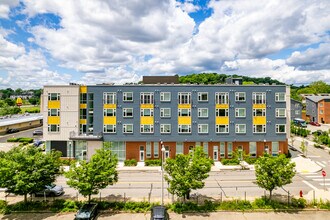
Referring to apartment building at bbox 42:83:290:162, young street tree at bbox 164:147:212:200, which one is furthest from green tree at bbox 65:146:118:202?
apartment building at bbox 42:83:290:162

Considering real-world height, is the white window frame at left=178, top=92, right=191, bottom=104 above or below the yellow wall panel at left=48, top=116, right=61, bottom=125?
above

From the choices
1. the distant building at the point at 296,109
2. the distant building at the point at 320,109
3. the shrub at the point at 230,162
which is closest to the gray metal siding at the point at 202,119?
the shrub at the point at 230,162

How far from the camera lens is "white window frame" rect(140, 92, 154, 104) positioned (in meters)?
46.1

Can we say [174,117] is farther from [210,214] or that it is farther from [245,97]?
[210,214]

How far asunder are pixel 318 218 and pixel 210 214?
33.8 ft

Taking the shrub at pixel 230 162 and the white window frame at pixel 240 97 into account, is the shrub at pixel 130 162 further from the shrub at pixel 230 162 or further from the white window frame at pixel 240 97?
the white window frame at pixel 240 97

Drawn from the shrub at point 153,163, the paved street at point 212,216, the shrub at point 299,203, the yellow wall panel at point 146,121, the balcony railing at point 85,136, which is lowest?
the paved street at point 212,216

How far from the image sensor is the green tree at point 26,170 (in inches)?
957

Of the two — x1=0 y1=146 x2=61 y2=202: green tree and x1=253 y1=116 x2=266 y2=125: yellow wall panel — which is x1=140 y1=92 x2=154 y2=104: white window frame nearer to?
x1=253 y1=116 x2=266 y2=125: yellow wall panel

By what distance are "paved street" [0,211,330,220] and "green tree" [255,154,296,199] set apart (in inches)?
113

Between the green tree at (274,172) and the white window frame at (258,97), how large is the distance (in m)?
21.1

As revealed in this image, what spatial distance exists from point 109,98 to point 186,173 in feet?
85.7

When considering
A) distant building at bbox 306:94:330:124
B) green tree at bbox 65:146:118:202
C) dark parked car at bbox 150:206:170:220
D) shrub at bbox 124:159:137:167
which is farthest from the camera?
distant building at bbox 306:94:330:124

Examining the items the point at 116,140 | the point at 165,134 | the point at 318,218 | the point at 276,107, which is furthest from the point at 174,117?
the point at 318,218
